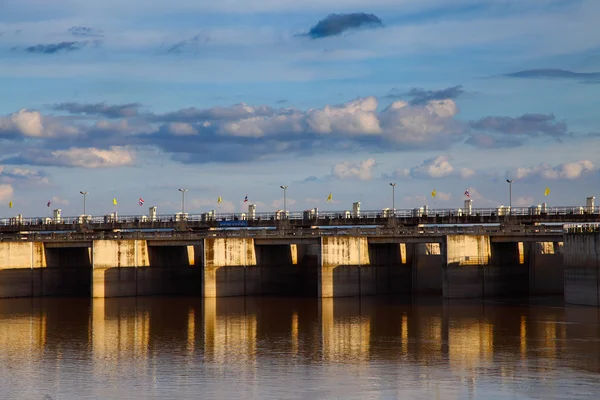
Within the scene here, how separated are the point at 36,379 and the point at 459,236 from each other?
54249 millimetres

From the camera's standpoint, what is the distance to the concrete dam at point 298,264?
331 feet

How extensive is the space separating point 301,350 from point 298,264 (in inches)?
1993

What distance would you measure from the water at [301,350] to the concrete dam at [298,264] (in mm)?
3668

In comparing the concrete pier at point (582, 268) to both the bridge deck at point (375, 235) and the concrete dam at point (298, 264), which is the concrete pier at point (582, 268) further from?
the bridge deck at point (375, 235)

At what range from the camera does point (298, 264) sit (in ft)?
388

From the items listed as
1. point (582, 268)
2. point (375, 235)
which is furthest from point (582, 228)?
point (375, 235)

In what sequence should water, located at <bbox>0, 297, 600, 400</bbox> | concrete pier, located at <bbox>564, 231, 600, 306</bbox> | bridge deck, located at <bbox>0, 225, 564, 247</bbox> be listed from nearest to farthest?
water, located at <bbox>0, 297, 600, 400</bbox> < concrete pier, located at <bbox>564, 231, 600, 306</bbox> < bridge deck, located at <bbox>0, 225, 564, 247</bbox>

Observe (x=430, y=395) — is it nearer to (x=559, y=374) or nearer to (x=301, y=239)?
(x=559, y=374)

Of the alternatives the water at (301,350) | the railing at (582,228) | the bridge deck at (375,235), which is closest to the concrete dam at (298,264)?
the bridge deck at (375,235)

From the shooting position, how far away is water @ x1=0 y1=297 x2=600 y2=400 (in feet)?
172

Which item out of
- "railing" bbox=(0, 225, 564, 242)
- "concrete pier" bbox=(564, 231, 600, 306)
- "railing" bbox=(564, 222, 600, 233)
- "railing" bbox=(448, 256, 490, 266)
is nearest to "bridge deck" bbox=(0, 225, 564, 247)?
"railing" bbox=(0, 225, 564, 242)

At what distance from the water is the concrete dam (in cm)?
367

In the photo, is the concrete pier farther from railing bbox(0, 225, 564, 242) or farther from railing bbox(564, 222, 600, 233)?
railing bbox(0, 225, 564, 242)

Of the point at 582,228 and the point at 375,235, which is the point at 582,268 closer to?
the point at 582,228
